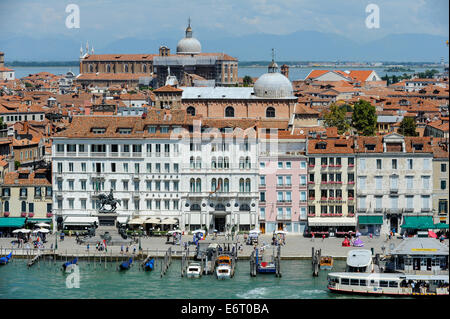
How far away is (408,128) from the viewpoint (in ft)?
172

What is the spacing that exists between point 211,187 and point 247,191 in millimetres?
1213

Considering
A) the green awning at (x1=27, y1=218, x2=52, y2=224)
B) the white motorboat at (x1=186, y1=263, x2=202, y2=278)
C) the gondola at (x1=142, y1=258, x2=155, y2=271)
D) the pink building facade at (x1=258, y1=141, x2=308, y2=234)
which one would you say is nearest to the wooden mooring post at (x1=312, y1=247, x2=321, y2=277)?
the white motorboat at (x1=186, y1=263, x2=202, y2=278)

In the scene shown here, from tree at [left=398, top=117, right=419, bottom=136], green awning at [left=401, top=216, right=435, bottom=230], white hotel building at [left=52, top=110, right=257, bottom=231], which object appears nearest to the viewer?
green awning at [left=401, top=216, right=435, bottom=230]

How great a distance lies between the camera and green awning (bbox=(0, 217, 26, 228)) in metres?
35.1

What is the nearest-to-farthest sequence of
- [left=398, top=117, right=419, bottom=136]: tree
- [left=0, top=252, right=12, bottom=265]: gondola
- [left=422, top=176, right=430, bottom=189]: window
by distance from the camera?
[left=0, top=252, right=12, bottom=265]: gondola
[left=422, top=176, right=430, bottom=189]: window
[left=398, top=117, right=419, bottom=136]: tree

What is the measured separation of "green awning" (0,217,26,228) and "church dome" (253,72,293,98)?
21321 mm

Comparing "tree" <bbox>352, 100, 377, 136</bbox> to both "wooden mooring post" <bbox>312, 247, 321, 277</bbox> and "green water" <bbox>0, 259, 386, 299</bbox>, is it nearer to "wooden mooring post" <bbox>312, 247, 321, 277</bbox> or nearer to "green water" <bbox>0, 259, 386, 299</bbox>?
"wooden mooring post" <bbox>312, 247, 321, 277</bbox>

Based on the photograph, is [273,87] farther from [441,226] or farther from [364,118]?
[441,226]

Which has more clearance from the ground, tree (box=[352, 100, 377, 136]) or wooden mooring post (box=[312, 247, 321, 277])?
tree (box=[352, 100, 377, 136])

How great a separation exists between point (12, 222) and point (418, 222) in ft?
44.0

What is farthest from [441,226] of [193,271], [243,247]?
[193,271]

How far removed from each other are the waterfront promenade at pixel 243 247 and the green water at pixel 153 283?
684 mm

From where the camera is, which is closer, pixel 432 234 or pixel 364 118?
pixel 432 234
